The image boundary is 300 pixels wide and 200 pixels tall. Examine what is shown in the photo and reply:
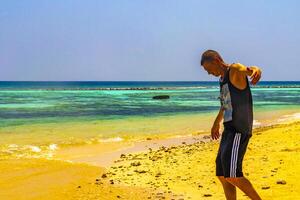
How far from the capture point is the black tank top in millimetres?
4801

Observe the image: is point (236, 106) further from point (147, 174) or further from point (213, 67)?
point (147, 174)

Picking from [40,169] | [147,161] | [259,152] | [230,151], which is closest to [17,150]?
[40,169]

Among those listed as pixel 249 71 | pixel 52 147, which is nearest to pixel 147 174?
pixel 249 71

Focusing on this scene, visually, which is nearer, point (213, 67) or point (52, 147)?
point (213, 67)

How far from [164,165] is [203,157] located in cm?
110

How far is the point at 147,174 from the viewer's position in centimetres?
882

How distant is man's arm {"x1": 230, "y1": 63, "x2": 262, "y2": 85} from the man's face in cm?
25

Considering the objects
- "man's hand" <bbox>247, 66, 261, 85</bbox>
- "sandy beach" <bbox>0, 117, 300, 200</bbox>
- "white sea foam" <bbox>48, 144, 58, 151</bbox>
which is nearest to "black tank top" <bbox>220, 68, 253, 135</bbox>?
"man's hand" <bbox>247, 66, 261, 85</bbox>

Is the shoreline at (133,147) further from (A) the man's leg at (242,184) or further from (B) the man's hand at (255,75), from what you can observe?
(B) the man's hand at (255,75)

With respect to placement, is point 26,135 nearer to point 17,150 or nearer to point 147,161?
point 17,150

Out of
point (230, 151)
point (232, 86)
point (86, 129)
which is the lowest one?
point (86, 129)

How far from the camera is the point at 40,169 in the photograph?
9.80 meters

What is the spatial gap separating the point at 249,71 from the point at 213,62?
1.53 feet

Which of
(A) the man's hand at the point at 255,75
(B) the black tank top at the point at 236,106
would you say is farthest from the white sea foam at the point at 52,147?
(A) the man's hand at the point at 255,75
